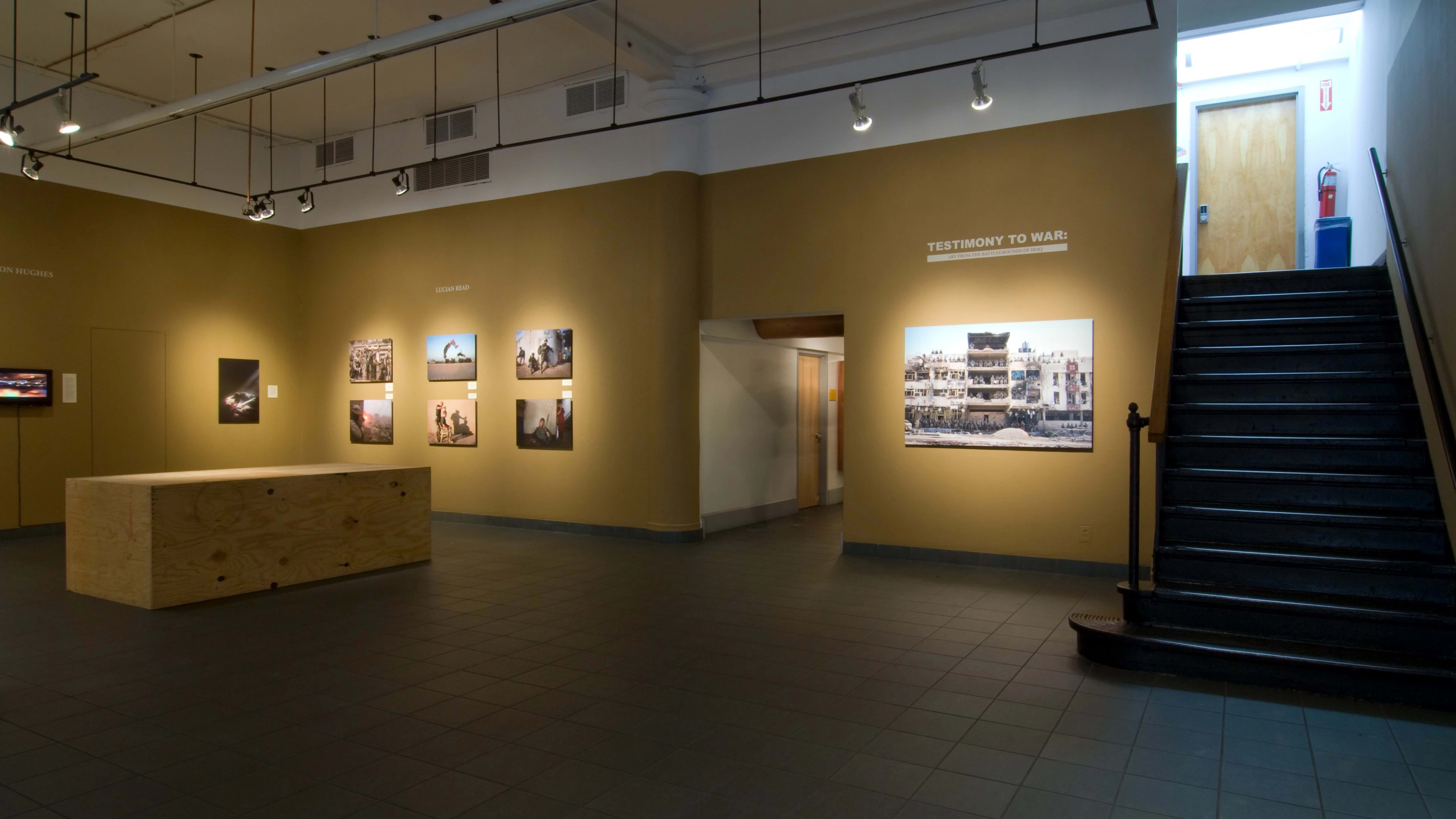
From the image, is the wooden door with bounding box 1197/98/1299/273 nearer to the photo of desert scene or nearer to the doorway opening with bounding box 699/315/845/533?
the doorway opening with bounding box 699/315/845/533

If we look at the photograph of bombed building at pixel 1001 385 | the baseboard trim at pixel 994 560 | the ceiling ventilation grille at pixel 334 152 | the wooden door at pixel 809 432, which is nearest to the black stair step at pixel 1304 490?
the baseboard trim at pixel 994 560

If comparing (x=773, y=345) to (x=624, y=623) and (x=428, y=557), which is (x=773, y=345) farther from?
(x=624, y=623)

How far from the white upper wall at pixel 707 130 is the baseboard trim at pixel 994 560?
385 cm

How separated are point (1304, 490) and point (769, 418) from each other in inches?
246

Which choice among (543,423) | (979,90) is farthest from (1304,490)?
(543,423)

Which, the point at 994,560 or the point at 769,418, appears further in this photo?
the point at 769,418

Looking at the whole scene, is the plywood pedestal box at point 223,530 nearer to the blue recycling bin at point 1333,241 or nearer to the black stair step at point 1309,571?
the black stair step at point 1309,571

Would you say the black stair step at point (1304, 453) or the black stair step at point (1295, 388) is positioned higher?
the black stair step at point (1295, 388)

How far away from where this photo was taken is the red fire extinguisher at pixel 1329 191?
9031 millimetres

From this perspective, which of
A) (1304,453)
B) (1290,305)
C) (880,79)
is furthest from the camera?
(1290,305)

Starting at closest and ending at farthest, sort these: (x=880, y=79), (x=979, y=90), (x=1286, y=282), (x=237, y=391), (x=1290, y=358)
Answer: (x=1290, y=358) → (x=880, y=79) → (x=979, y=90) → (x=1286, y=282) → (x=237, y=391)

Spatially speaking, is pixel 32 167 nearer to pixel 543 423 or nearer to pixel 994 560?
pixel 543 423

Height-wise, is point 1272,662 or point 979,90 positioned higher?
point 979,90

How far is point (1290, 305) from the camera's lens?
21.2ft
